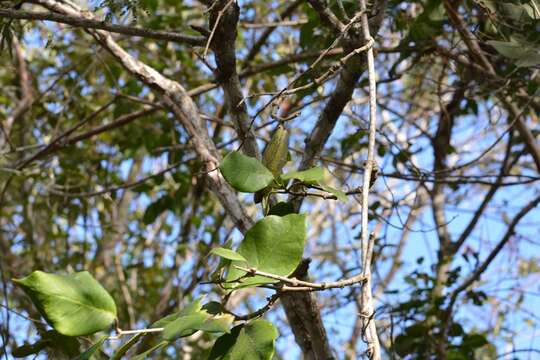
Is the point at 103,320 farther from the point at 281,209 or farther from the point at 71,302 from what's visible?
the point at 281,209

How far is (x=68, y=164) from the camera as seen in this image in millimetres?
2887

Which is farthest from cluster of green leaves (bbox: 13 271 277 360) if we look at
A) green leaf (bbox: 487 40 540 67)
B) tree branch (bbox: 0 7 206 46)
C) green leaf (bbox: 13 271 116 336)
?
green leaf (bbox: 487 40 540 67)

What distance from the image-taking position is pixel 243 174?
3.02 feet

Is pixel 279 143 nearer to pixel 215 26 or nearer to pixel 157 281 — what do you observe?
pixel 215 26

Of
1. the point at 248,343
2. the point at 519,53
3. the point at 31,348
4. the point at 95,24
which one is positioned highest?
the point at 95,24

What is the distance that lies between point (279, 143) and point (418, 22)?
945 mm

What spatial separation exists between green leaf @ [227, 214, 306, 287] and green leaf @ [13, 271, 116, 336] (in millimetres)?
151

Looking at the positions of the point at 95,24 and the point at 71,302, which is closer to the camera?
the point at 71,302

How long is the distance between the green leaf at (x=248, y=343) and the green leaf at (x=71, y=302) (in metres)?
0.13

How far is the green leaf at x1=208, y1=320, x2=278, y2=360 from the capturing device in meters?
0.81

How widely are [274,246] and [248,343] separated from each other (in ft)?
0.36

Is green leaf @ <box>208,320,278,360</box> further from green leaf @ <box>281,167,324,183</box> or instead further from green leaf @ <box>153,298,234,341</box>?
green leaf @ <box>281,167,324,183</box>

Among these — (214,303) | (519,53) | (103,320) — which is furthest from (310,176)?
(519,53)

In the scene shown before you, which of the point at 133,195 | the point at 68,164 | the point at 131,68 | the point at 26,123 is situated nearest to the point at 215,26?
the point at 131,68
